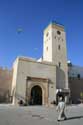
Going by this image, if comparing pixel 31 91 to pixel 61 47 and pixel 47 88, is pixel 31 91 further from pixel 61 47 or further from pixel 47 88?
pixel 61 47

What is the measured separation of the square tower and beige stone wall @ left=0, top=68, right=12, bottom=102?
356 inches

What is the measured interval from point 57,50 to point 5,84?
12.8 meters

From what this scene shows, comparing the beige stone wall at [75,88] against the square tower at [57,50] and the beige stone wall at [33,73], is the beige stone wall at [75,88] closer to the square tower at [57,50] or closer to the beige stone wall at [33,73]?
the square tower at [57,50]

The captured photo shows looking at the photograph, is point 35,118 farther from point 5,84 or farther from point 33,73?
point 5,84

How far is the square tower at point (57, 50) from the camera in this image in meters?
32.9

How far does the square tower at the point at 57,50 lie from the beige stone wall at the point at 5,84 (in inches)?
356

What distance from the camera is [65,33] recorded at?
38.1 m

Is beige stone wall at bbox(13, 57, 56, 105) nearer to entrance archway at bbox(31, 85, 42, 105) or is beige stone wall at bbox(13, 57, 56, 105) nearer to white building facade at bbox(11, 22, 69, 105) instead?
white building facade at bbox(11, 22, 69, 105)

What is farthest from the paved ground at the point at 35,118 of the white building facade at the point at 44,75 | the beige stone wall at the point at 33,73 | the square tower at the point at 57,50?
the square tower at the point at 57,50

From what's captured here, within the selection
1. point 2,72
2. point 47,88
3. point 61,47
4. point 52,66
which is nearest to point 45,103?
point 47,88

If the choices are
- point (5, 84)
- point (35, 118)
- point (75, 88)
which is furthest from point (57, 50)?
point (35, 118)

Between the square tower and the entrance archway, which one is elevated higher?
the square tower

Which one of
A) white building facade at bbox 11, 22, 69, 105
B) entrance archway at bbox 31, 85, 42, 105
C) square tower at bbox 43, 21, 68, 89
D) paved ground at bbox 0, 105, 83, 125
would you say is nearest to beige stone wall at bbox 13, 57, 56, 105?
white building facade at bbox 11, 22, 69, 105

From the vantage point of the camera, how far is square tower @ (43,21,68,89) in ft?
108
